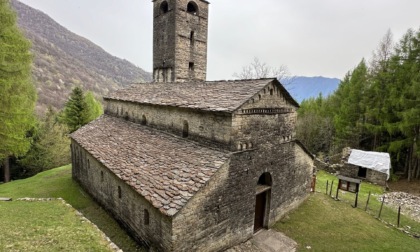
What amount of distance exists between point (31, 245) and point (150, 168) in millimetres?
4008

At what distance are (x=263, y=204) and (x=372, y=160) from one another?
632 inches

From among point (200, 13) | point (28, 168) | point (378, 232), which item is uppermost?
point (200, 13)

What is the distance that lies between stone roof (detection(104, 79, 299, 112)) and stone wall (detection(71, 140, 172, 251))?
4.10 m

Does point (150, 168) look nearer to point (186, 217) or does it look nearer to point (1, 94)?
point (186, 217)

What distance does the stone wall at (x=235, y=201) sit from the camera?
7.32 m

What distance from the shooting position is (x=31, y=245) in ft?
21.3

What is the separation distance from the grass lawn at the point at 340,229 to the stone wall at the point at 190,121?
556 centimetres

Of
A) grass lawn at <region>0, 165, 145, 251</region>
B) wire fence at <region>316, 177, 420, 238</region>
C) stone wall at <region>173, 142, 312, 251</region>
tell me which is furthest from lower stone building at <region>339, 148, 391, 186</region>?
grass lawn at <region>0, 165, 145, 251</region>

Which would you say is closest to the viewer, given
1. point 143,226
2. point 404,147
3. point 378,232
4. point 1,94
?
point 143,226

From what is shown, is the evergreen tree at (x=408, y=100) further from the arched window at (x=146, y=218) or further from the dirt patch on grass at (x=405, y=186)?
the arched window at (x=146, y=218)

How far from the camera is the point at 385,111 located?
73.4ft

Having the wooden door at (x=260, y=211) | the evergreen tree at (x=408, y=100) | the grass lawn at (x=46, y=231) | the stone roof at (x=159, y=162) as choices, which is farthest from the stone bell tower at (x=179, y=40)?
the evergreen tree at (x=408, y=100)

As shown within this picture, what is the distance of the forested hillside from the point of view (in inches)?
793

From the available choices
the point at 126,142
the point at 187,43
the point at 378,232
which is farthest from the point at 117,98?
the point at 378,232
